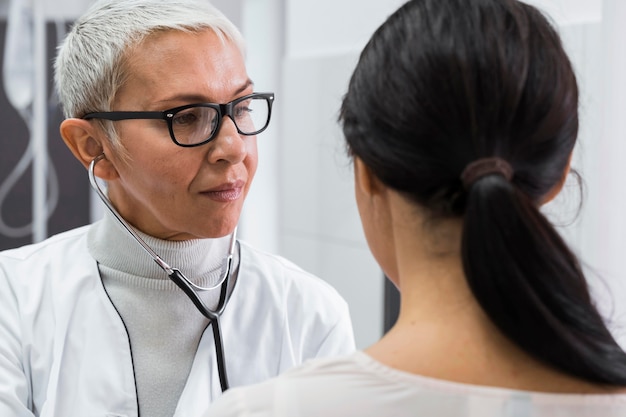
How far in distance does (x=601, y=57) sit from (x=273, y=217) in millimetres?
1944

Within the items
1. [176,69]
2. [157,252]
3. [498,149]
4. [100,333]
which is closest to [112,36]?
[176,69]

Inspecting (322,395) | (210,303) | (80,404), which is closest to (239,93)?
(210,303)

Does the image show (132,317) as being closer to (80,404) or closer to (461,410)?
(80,404)

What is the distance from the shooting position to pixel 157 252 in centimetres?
146

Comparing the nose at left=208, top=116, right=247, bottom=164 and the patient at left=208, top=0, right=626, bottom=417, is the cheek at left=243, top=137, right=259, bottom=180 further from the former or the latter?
the patient at left=208, top=0, right=626, bottom=417

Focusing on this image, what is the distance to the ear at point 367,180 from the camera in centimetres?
86

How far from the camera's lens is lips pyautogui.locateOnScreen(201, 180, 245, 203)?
1414 millimetres

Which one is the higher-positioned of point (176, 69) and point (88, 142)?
point (176, 69)

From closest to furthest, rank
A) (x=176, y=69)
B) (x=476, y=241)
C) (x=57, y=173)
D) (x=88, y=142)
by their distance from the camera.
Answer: (x=476, y=241), (x=176, y=69), (x=88, y=142), (x=57, y=173)

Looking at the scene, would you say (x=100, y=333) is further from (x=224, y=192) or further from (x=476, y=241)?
(x=476, y=241)

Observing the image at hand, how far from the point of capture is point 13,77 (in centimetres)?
342

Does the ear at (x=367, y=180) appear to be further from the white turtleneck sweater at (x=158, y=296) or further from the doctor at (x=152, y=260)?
the white turtleneck sweater at (x=158, y=296)

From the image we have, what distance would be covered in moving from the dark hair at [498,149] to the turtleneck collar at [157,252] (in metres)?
0.71

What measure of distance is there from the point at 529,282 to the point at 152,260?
822mm
